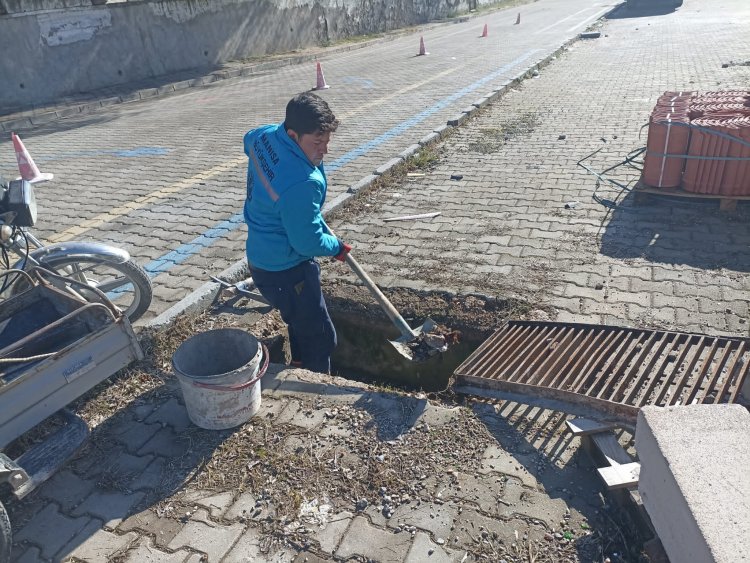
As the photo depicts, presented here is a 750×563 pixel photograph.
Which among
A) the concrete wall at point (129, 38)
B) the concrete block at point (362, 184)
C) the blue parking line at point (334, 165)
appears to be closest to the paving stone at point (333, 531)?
the blue parking line at point (334, 165)

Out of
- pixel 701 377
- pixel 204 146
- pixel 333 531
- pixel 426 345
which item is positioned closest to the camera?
pixel 333 531

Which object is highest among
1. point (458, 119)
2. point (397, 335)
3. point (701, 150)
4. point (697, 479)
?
point (701, 150)

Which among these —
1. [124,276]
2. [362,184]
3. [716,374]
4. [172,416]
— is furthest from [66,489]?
[362,184]

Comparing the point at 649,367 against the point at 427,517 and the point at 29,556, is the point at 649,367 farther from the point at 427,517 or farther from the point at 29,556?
the point at 29,556

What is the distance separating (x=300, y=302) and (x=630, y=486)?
6.70 ft

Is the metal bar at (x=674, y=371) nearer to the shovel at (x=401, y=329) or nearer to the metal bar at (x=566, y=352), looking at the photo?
the metal bar at (x=566, y=352)

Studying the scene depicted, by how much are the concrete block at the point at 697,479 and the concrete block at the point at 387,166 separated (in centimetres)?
524

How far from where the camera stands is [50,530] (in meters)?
2.61

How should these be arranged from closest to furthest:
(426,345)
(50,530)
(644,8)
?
(50,530), (426,345), (644,8)

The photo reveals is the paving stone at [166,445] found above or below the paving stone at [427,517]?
below

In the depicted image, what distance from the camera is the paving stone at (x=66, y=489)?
9.05 ft

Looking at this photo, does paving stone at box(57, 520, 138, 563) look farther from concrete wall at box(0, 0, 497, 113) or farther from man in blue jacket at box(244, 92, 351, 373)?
concrete wall at box(0, 0, 497, 113)

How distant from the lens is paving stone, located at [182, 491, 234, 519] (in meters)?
2.63

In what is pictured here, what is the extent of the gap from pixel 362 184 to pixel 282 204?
3667 mm
